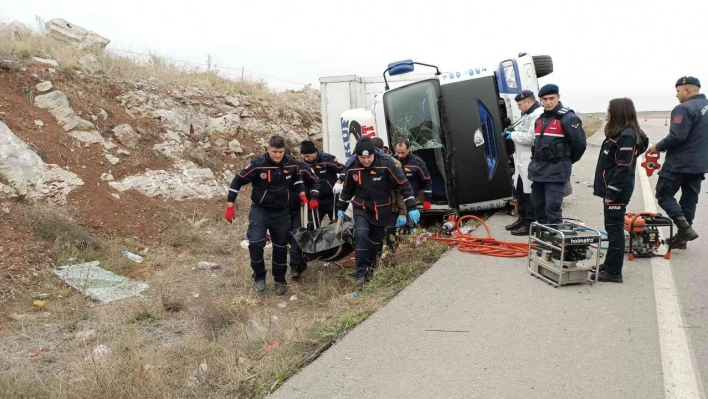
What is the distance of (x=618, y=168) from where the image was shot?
505cm

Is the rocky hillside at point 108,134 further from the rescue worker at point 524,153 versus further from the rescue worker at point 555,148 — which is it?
the rescue worker at point 555,148

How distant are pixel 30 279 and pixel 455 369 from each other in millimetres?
6097

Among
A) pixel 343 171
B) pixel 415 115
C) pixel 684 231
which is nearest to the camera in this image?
pixel 684 231

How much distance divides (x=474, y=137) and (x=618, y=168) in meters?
3.28

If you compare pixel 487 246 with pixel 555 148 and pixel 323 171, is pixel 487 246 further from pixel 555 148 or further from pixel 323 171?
pixel 323 171

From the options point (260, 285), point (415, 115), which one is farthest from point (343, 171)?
point (415, 115)

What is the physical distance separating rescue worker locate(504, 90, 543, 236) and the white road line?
6.58ft

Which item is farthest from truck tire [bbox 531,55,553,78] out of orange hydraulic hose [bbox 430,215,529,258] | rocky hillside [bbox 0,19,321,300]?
rocky hillside [bbox 0,19,321,300]

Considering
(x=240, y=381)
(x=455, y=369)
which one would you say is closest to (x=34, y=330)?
(x=240, y=381)

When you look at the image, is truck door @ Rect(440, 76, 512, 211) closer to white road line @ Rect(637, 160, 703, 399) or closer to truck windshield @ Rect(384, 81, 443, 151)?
truck windshield @ Rect(384, 81, 443, 151)

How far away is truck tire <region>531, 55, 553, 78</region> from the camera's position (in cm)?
951

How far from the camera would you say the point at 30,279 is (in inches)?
280

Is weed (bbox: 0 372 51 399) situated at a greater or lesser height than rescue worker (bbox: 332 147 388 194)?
lesser

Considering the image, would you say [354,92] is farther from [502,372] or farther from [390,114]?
[502,372]
